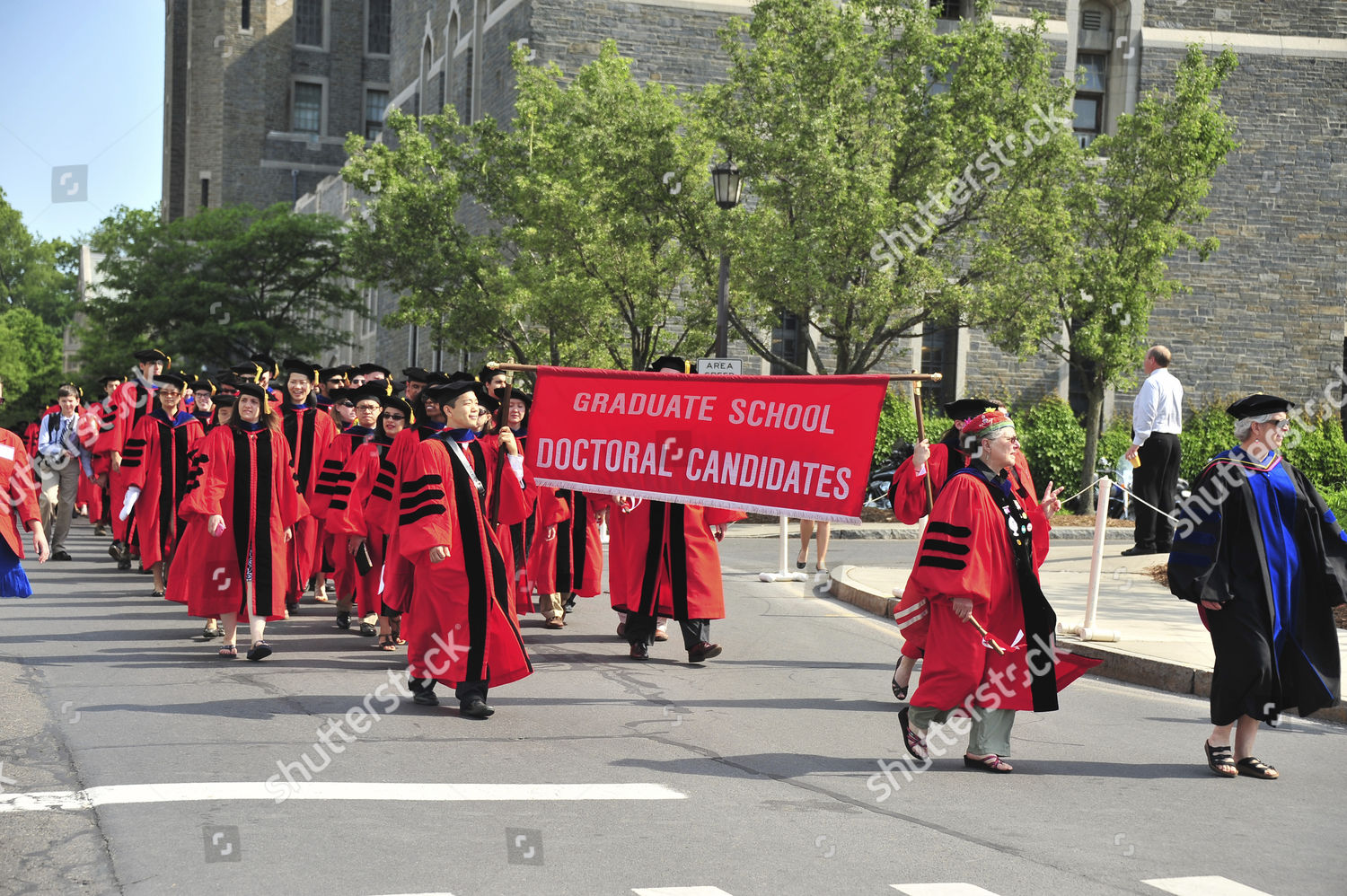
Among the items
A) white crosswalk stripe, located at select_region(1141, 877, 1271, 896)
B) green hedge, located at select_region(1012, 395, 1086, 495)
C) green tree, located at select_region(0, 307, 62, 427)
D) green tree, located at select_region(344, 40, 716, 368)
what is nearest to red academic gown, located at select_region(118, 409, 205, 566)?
green tree, located at select_region(344, 40, 716, 368)

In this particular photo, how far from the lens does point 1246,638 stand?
727 cm

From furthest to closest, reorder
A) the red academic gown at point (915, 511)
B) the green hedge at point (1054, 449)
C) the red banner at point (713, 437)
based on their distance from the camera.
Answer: the green hedge at point (1054, 449) < the red banner at point (713, 437) < the red academic gown at point (915, 511)

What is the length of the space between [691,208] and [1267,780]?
18.8 m

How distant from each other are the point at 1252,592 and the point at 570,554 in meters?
5.97

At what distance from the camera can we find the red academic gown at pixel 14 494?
335 inches

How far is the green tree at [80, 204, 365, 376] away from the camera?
42.9 m

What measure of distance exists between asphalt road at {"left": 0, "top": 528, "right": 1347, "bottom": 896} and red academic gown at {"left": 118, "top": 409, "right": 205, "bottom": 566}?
3850 millimetres

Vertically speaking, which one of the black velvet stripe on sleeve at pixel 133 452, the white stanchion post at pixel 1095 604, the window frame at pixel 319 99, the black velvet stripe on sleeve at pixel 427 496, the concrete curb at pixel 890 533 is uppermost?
the window frame at pixel 319 99

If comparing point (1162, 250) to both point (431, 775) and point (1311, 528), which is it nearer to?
point (1311, 528)

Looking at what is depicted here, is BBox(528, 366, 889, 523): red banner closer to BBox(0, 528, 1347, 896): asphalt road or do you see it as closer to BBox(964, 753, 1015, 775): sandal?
BBox(0, 528, 1347, 896): asphalt road

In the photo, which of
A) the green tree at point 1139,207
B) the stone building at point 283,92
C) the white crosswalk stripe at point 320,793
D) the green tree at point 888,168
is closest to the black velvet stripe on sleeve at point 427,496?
the white crosswalk stripe at point 320,793

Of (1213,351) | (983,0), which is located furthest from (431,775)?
(1213,351)

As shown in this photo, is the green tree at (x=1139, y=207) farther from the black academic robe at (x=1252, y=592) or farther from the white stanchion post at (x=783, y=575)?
the black academic robe at (x=1252, y=592)

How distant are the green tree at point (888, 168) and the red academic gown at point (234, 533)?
46.9 ft
